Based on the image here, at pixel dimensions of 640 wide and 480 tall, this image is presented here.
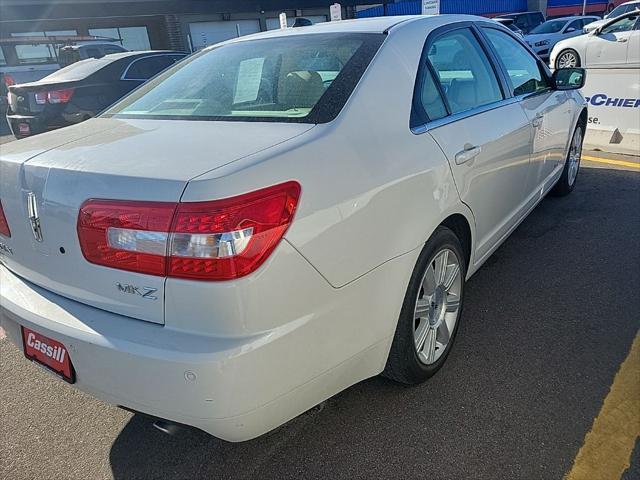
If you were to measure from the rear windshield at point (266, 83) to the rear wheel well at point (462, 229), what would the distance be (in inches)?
33.6

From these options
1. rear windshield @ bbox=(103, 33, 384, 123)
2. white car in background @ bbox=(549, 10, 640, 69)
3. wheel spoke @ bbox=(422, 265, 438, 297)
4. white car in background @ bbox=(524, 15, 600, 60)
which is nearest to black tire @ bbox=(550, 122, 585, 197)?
wheel spoke @ bbox=(422, 265, 438, 297)

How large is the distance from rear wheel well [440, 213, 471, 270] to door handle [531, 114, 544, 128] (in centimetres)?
116

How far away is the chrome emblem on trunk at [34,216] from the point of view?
1.79 meters

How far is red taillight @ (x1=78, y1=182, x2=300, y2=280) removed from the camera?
1483mm

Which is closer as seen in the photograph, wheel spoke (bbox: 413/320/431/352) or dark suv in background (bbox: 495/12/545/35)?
wheel spoke (bbox: 413/320/431/352)

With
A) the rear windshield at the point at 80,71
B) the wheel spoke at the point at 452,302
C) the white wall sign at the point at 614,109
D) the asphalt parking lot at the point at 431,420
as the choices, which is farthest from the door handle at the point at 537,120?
the rear windshield at the point at 80,71

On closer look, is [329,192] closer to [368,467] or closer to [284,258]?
[284,258]

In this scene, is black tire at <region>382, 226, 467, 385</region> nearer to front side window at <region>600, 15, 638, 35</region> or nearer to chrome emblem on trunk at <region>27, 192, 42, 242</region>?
chrome emblem on trunk at <region>27, 192, 42, 242</region>

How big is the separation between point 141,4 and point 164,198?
23713 millimetres

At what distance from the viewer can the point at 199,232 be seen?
4.86ft

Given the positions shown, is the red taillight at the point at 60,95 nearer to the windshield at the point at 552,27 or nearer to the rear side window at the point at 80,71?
the rear side window at the point at 80,71

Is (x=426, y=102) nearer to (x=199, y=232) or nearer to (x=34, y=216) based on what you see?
(x=199, y=232)

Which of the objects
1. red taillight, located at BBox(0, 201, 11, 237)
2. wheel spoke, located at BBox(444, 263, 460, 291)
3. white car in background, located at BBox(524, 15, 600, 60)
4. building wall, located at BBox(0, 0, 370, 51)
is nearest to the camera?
red taillight, located at BBox(0, 201, 11, 237)

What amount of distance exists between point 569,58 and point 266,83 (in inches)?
463
